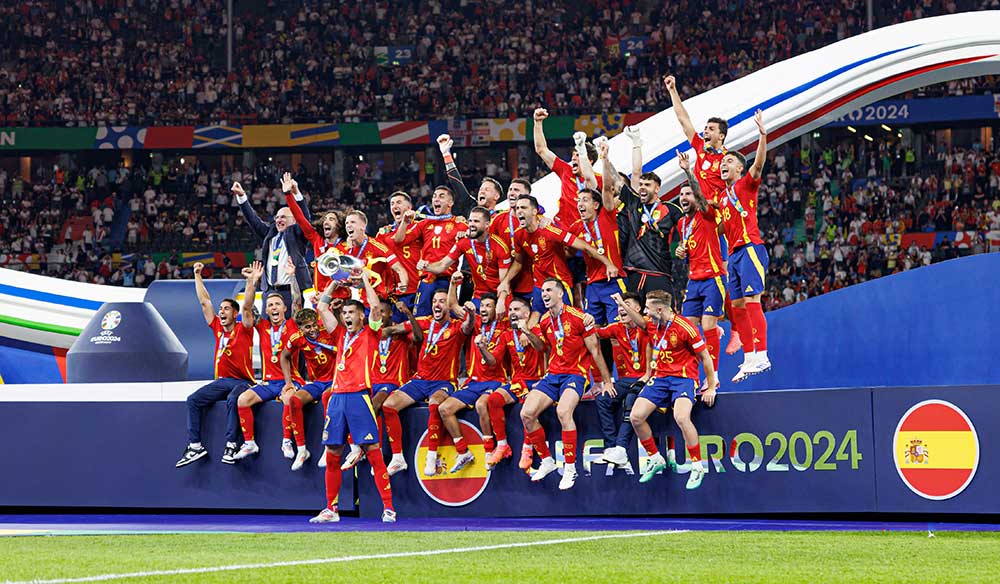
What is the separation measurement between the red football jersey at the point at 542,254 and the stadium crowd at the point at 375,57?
69.7 feet

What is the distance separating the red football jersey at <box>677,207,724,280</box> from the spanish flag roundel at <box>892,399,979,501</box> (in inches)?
77.2

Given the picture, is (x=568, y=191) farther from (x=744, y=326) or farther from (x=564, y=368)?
(x=744, y=326)

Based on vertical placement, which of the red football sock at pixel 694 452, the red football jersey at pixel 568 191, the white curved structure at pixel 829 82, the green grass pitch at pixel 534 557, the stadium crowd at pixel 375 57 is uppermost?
the stadium crowd at pixel 375 57

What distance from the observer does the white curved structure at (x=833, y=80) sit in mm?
13281

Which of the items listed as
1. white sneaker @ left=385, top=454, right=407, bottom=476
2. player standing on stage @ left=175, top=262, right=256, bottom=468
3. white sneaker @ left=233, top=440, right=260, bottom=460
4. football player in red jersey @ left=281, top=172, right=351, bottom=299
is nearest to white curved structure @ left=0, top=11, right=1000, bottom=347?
football player in red jersey @ left=281, top=172, right=351, bottom=299

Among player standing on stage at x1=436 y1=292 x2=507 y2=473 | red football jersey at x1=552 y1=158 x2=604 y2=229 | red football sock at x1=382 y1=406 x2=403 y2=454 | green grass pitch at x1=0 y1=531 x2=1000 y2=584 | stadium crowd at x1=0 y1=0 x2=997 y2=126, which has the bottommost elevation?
green grass pitch at x1=0 y1=531 x2=1000 y2=584

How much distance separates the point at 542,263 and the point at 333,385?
6.94 feet

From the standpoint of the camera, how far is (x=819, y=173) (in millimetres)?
30625

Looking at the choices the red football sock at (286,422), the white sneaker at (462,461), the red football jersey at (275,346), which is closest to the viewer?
the white sneaker at (462,461)

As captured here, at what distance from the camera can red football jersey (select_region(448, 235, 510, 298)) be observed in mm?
→ 11273

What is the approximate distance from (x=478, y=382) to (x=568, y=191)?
1.93 meters

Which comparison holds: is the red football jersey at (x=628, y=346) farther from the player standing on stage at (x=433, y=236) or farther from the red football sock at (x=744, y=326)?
the player standing on stage at (x=433, y=236)

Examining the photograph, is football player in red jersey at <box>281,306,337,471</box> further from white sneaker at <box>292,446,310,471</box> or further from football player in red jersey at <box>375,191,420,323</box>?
football player in red jersey at <box>375,191,420,323</box>

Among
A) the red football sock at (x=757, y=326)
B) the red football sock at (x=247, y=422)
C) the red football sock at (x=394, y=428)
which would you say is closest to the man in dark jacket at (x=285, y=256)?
the red football sock at (x=247, y=422)
